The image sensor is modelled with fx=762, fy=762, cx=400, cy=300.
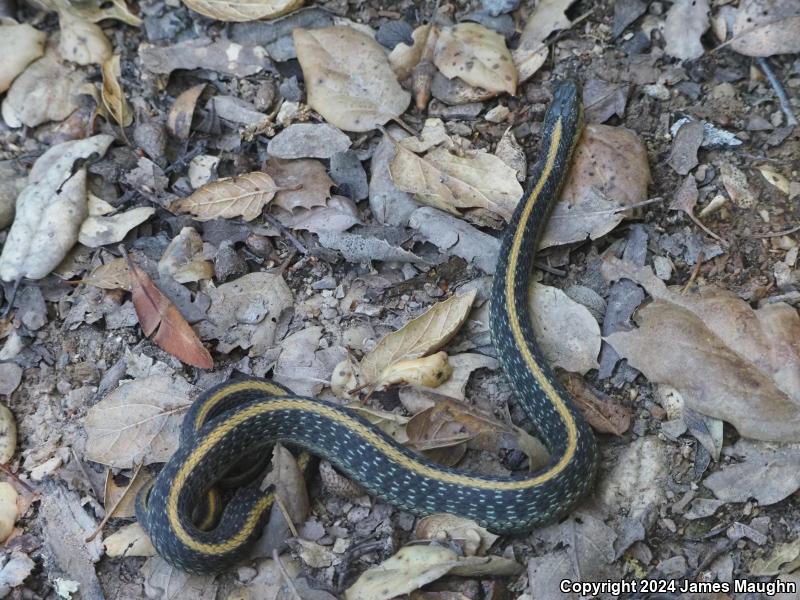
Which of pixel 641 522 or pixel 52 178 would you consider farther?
pixel 52 178

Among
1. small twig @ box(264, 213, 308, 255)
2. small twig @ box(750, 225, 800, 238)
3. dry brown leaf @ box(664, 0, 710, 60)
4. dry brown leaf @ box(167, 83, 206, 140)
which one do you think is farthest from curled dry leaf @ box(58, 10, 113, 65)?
small twig @ box(750, 225, 800, 238)

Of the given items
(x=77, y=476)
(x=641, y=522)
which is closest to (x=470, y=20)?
(x=641, y=522)

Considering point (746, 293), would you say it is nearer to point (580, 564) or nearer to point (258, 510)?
point (580, 564)

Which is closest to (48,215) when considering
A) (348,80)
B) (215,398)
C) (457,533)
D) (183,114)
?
(183,114)

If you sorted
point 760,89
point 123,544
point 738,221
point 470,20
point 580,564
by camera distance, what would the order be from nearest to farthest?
point 580,564, point 123,544, point 738,221, point 760,89, point 470,20

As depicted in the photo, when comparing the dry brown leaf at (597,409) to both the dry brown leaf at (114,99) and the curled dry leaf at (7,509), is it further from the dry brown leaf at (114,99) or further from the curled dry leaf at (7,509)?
the dry brown leaf at (114,99)

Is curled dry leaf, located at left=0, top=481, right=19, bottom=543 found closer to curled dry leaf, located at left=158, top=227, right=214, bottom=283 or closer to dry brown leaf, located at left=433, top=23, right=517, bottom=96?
curled dry leaf, located at left=158, top=227, right=214, bottom=283
